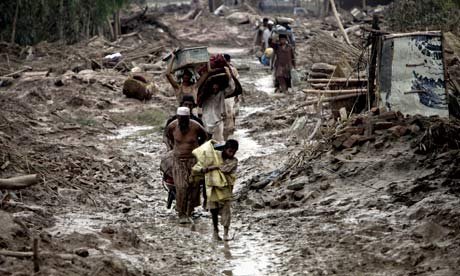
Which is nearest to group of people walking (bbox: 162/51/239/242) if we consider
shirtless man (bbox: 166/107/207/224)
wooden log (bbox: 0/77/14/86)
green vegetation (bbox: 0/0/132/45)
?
shirtless man (bbox: 166/107/207/224)

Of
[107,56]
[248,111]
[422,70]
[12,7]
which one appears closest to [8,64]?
[107,56]

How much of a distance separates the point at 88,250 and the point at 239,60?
23.7m

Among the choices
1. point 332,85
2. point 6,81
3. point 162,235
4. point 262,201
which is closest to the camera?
point 162,235

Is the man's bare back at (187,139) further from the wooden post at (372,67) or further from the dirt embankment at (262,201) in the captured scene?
the wooden post at (372,67)

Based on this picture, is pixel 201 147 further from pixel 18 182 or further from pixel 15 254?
pixel 15 254

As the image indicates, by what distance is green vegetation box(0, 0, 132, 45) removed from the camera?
2878 cm

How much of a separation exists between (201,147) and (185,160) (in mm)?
864

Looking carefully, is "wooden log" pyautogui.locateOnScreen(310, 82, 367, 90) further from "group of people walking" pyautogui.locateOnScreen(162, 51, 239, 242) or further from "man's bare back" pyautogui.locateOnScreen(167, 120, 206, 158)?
"man's bare back" pyautogui.locateOnScreen(167, 120, 206, 158)

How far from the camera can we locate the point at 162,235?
9164 mm

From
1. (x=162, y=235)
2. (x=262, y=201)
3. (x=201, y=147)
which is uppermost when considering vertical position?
(x=201, y=147)

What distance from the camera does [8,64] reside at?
23969mm

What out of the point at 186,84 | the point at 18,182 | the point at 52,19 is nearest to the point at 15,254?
the point at 18,182

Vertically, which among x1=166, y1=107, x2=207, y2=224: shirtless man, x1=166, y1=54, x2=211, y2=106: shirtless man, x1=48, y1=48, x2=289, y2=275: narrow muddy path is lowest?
x1=48, y1=48, x2=289, y2=275: narrow muddy path

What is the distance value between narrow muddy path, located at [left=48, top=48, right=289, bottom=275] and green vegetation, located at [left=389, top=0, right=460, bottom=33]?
354 inches
